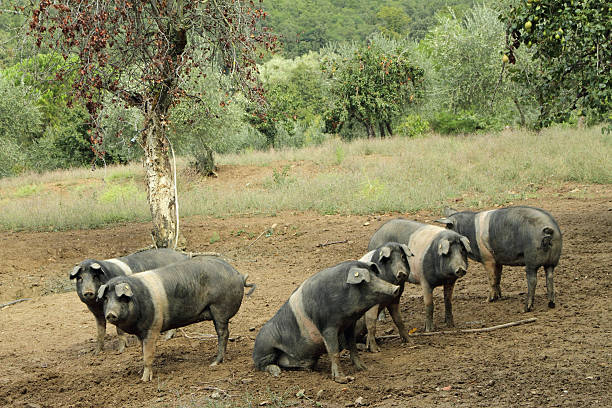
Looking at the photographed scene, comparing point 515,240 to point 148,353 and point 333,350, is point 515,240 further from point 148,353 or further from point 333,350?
point 148,353

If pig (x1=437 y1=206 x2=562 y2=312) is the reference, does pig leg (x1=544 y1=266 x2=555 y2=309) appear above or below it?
below

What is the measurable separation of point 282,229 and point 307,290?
7141 millimetres

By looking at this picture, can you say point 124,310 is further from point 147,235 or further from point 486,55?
point 486,55

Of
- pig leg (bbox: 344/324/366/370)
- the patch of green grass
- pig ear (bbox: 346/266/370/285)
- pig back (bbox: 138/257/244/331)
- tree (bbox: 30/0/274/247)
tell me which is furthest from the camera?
the patch of green grass

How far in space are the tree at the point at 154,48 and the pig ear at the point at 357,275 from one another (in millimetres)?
5479

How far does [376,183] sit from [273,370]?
32.6ft

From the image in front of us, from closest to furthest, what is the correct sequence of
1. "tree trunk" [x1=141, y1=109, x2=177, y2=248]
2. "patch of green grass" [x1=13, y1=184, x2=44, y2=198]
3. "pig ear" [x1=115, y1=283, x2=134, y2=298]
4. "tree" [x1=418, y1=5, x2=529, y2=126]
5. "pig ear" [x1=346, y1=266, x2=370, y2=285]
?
"pig ear" [x1=346, y1=266, x2=370, y2=285]
"pig ear" [x1=115, y1=283, x2=134, y2=298]
"tree trunk" [x1=141, y1=109, x2=177, y2=248]
"patch of green grass" [x1=13, y1=184, x2=44, y2=198]
"tree" [x1=418, y1=5, x2=529, y2=126]

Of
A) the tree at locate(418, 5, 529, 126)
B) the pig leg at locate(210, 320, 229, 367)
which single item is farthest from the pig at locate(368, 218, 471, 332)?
the tree at locate(418, 5, 529, 126)

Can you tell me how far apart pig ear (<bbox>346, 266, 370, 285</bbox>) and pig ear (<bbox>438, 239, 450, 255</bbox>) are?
1.21 meters

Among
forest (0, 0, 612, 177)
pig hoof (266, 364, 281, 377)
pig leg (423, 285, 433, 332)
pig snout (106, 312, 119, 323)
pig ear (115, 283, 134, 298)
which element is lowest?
pig hoof (266, 364, 281, 377)

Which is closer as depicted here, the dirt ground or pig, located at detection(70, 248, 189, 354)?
the dirt ground

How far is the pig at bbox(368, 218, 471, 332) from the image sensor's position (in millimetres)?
6438

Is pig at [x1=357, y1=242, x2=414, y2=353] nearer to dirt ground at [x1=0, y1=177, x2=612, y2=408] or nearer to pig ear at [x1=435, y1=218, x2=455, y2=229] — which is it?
dirt ground at [x1=0, y1=177, x2=612, y2=408]

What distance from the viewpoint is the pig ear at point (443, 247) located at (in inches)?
251
